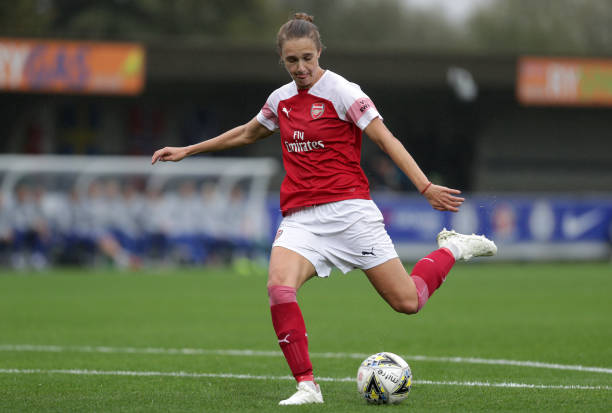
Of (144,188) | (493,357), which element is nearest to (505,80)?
(144,188)

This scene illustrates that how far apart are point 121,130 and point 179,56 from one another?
4.50 m

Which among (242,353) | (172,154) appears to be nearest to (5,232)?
(242,353)

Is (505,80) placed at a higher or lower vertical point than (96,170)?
higher

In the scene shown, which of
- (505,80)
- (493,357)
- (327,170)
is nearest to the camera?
(327,170)

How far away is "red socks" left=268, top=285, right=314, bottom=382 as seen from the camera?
19.3ft

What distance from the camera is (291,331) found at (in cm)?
591

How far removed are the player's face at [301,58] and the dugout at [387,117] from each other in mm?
21433

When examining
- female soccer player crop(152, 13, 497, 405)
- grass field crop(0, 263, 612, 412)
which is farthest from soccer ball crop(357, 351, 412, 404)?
female soccer player crop(152, 13, 497, 405)

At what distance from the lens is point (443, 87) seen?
30203 millimetres

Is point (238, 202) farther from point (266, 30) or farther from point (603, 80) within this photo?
point (266, 30)

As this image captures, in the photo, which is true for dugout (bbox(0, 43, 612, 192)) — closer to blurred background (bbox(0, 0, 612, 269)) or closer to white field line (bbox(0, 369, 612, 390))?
blurred background (bbox(0, 0, 612, 269))

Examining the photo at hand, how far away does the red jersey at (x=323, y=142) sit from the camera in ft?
19.9

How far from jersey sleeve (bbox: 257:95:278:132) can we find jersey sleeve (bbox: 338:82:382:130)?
0.56 meters

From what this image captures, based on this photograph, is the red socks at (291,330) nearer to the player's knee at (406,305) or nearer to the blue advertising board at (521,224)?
the player's knee at (406,305)
